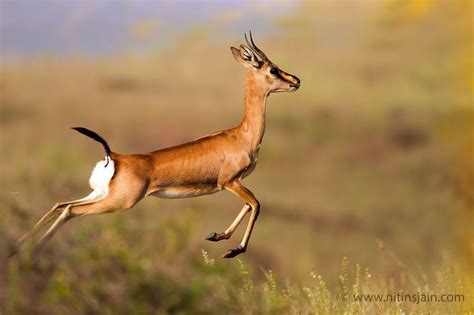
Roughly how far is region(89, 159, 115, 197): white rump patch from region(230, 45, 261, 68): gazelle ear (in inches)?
32.6

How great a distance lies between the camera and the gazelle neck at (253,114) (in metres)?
4.96

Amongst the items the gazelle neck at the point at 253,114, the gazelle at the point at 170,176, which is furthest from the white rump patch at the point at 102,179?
the gazelle neck at the point at 253,114

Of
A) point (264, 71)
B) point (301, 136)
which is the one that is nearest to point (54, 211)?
point (264, 71)

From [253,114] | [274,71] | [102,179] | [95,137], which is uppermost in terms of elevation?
[274,71]

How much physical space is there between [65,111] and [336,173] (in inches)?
345

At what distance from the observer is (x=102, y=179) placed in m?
4.69

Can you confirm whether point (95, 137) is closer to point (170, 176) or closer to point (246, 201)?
point (170, 176)

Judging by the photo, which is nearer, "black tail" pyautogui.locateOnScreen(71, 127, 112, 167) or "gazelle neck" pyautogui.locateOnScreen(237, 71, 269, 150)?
"black tail" pyautogui.locateOnScreen(71, 127, 112, 167)

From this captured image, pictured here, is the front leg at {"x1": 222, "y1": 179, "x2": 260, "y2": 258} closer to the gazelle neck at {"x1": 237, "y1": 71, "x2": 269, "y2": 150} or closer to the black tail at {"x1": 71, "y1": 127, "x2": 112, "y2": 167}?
the gazelle neck at {"x1": 237, "y1": 71, "x2": 269, "y2": 150}

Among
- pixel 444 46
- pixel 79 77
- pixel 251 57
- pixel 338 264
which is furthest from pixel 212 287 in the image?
pixel 444 46

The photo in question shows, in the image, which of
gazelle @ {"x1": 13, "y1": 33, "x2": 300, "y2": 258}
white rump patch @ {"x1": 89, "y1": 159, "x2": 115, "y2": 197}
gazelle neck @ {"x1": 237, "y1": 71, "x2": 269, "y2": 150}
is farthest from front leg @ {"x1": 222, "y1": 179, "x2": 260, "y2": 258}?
white rump patch @ {"x1": 89, "y1": 159, "x2": 115, "y2": 197}

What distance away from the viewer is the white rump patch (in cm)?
466

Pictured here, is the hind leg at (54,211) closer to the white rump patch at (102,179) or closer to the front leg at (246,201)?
the white rump patch at (102,179)

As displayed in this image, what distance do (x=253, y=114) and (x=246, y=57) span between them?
0.29 m
